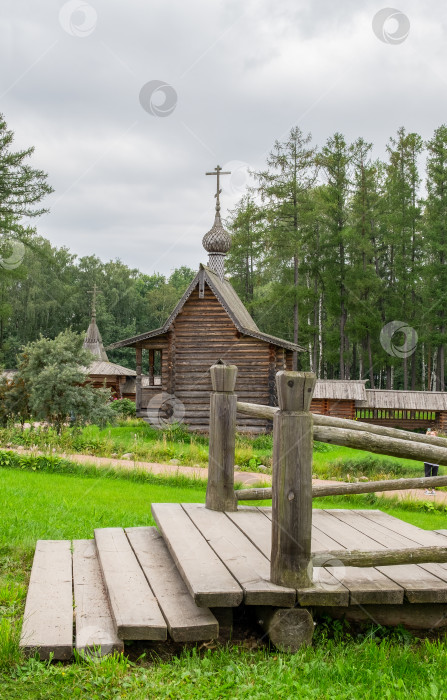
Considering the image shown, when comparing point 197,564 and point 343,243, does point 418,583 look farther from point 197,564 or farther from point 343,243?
point 343,243

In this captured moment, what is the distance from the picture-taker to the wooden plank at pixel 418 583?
3.73m

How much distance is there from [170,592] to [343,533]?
5.18 ft

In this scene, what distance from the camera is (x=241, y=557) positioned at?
4.05 meters

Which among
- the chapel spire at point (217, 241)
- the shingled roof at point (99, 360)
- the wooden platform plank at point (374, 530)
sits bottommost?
the wooden platform plank at point (374, 530)

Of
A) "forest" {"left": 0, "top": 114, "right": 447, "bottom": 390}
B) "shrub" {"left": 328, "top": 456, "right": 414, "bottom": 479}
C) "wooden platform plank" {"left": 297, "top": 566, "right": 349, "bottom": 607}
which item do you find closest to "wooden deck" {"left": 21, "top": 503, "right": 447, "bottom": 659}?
"wooden platform plank" {"left": 297, "top": 566, "right": 349, "bottom": 607}

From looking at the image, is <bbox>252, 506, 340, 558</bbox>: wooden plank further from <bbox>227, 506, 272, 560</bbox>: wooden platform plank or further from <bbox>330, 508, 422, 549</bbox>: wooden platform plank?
<bbox>330, 508, 422, 549</bbox>: wooden platform plank

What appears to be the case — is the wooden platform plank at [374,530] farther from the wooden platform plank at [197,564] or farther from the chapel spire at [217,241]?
the chapel spire at [217,241]

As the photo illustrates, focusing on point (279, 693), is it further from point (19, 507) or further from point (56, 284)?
point (56, 284)

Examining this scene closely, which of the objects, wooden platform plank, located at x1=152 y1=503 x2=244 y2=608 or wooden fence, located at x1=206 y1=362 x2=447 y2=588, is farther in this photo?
wooden fence, located at x1=206 y1=362 x2=447 y2=588

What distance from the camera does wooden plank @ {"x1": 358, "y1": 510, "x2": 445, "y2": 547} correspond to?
4.80 meters

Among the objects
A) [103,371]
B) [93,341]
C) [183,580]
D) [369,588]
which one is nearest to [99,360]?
[103,371]

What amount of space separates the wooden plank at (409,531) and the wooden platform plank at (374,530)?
0.19 feet
